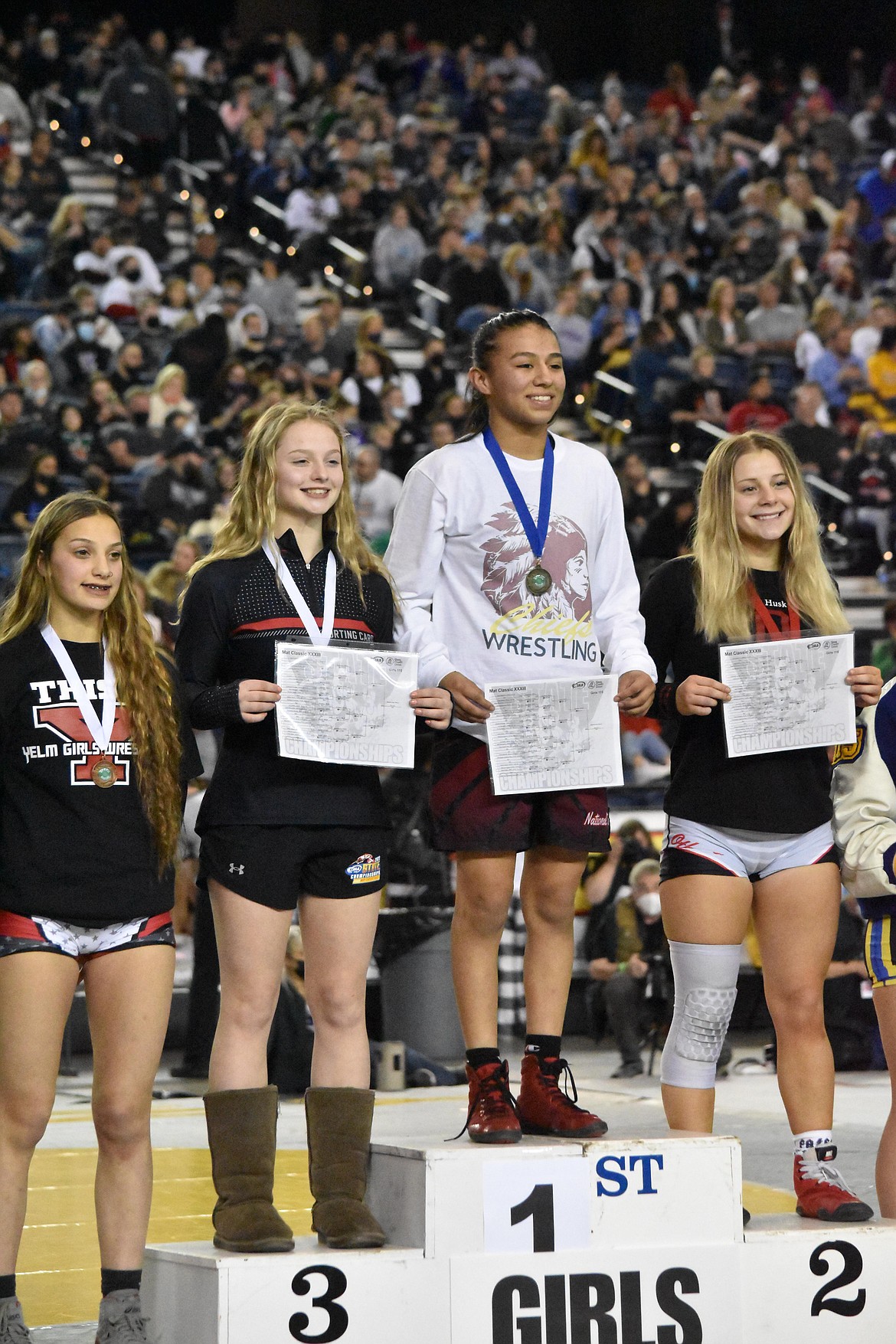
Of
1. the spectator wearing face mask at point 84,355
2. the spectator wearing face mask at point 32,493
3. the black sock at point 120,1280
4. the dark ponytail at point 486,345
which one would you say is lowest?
the black sock at point 120,1280

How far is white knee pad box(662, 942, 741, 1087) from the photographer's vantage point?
156 inches

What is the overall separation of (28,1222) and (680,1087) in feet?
8.64

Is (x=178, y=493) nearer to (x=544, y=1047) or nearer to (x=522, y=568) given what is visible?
(x=522, y=568)

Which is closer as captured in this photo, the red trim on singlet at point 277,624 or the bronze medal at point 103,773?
the bronze medal at point 103,773

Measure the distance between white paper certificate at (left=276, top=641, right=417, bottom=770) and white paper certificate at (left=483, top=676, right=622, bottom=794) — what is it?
0.64 ft

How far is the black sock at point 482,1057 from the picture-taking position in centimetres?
393

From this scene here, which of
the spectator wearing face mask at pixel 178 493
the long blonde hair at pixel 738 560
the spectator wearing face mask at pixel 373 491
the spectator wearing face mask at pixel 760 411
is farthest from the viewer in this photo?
the spectator wearing face mask at pixel 760 411

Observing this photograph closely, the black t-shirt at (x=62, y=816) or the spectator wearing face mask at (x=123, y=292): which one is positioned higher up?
the spectator wearing face mask at (x=123, y=292)

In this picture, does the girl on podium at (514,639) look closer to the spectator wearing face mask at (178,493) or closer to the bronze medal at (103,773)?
the bronze medal at (103,773)

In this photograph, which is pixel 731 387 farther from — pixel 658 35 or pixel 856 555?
pixel 658 35

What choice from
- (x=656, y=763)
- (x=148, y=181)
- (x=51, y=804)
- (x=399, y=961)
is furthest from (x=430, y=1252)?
(x=148, y=181)

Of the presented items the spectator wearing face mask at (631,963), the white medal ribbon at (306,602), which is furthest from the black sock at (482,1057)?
the spectator wearing face mask at (631,963)

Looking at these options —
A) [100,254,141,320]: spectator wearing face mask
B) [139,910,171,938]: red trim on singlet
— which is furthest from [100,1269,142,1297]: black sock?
[100,254,141,320]: spectator wearing face mask

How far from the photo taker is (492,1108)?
3852mm
